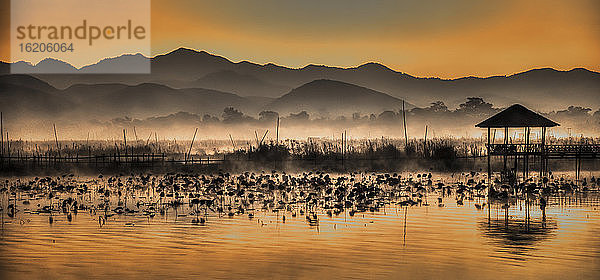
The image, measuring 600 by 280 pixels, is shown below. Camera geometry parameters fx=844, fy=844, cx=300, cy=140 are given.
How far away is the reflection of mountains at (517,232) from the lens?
52.7ft

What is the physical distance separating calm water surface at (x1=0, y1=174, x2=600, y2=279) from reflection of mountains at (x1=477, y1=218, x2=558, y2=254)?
22 mm

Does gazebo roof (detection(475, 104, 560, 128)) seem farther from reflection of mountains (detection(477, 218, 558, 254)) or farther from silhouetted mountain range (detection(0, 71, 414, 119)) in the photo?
silhouetted mountain range (detection(0, 71, 414, 119))

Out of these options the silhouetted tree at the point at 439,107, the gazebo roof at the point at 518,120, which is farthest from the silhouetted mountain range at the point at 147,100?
the gazebo roof at the point at 518,120

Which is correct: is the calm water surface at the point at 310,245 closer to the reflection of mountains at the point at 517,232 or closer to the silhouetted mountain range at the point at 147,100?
the reflection of mountains at the point at 517,232

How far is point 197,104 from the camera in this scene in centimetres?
13238

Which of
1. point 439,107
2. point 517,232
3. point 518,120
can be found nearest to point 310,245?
point 517,232

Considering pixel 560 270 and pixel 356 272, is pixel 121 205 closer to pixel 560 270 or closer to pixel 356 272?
pixel 356 272

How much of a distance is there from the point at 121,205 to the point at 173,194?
299 centimetres

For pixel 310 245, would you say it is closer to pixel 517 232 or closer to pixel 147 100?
pixel 517 232

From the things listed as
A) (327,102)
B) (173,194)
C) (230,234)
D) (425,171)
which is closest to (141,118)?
(327,102)

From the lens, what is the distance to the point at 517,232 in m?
17.7

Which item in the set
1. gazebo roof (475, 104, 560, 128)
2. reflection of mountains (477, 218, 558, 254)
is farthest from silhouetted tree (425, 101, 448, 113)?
reflection of mountains (477, 218, 558, 254)

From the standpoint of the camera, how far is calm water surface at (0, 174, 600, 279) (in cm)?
1362

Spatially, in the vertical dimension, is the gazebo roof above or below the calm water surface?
above
